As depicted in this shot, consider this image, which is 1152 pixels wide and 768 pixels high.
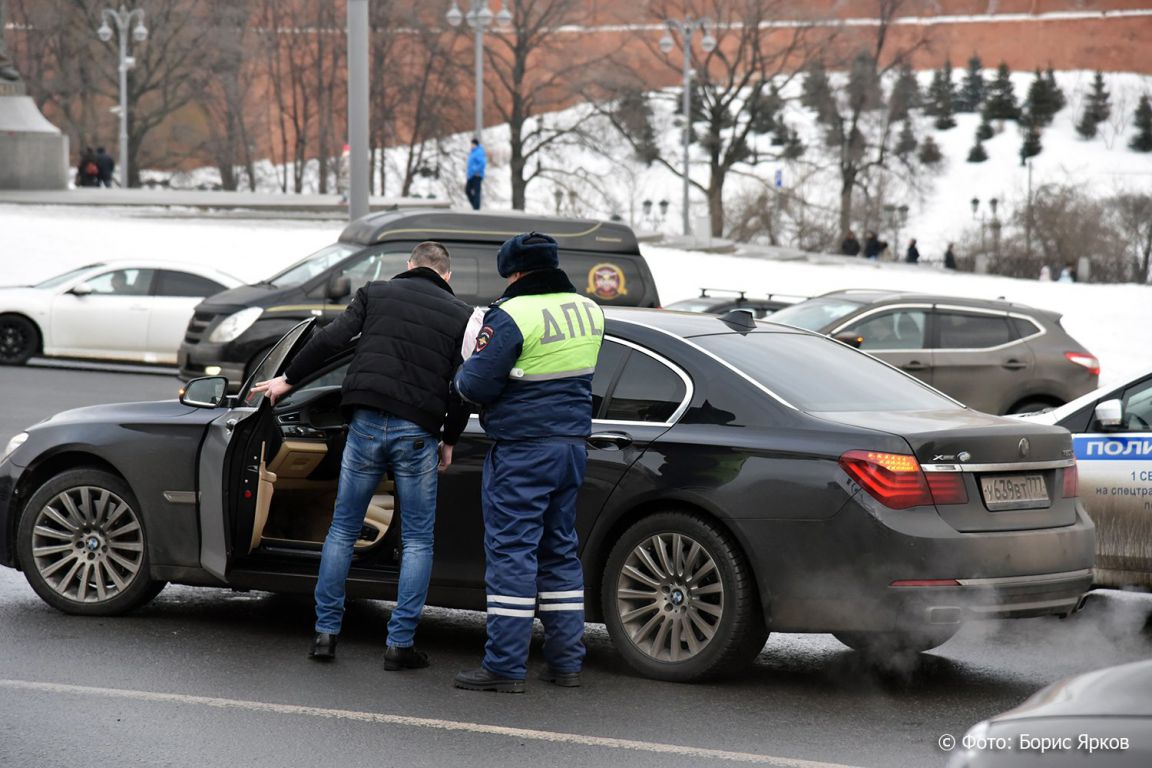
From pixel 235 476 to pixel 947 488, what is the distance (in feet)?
9.95

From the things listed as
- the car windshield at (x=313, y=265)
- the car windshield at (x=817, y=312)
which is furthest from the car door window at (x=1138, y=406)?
the car windshield at (x=313, y=265)

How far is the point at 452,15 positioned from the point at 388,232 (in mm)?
26368

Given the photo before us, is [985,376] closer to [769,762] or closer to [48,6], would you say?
[769,762]

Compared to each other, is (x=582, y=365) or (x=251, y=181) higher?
(x=251, y=181)

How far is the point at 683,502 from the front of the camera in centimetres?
641

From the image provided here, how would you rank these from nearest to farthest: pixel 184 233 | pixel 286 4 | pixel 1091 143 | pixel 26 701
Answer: pixel 26 701 → pixel 184 233 → pixel 286 4 → pixel 1091 143

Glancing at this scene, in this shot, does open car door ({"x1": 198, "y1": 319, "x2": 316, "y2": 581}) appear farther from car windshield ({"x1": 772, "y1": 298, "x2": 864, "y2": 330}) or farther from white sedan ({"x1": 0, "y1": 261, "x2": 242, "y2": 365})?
white sedan ({"x1": 0, "y1": 261, "x2": 242, "y2": 365})

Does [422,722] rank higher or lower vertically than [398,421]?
lower

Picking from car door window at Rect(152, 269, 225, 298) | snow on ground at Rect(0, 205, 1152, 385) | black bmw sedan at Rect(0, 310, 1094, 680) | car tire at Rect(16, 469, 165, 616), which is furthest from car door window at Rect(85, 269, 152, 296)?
car tire at Rect(16, 469, 165, 616)

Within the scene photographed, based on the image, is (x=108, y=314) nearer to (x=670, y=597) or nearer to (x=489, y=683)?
(x=489, y=683)

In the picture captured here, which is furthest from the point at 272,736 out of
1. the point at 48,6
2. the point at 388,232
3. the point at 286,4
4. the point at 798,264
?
the point at 48,6

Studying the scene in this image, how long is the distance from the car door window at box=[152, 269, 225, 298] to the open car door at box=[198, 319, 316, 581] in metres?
13.6

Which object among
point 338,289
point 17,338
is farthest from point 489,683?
point 17,338

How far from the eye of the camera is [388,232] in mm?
16453
